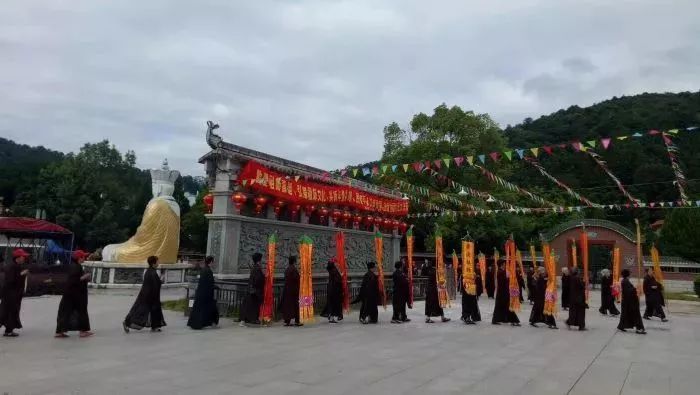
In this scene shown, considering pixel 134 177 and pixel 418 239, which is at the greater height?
pixel 134 177

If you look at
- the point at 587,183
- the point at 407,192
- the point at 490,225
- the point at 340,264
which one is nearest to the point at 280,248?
the point at 340,264

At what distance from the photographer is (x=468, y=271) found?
1079 cm

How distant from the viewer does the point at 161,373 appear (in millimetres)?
5547

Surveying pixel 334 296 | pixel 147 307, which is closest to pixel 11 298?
pixel 147 307

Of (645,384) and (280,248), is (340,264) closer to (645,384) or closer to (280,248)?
(280,248)

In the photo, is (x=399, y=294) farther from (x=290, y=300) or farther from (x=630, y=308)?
(x=630, y=308)

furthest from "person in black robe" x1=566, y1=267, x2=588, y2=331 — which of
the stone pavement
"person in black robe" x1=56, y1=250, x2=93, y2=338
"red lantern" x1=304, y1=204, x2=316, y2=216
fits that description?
"person in black robe" x1=56, y1=250, x2=93, y2=338

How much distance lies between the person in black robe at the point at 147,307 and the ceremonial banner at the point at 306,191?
3.54 metres

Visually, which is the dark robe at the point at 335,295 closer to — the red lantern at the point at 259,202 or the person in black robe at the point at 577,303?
the red lantern at the point at 259,202

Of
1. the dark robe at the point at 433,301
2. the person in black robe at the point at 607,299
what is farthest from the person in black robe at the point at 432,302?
the person in black robe at the point at 607,299

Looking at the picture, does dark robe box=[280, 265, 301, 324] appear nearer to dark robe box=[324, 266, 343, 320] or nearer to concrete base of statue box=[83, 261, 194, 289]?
dark robe box=[324, 266, 343, 320]

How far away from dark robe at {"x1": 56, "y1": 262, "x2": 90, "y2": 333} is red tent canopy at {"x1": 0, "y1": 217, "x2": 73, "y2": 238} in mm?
15722

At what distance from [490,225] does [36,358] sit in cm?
2314

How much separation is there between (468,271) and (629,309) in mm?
3338
